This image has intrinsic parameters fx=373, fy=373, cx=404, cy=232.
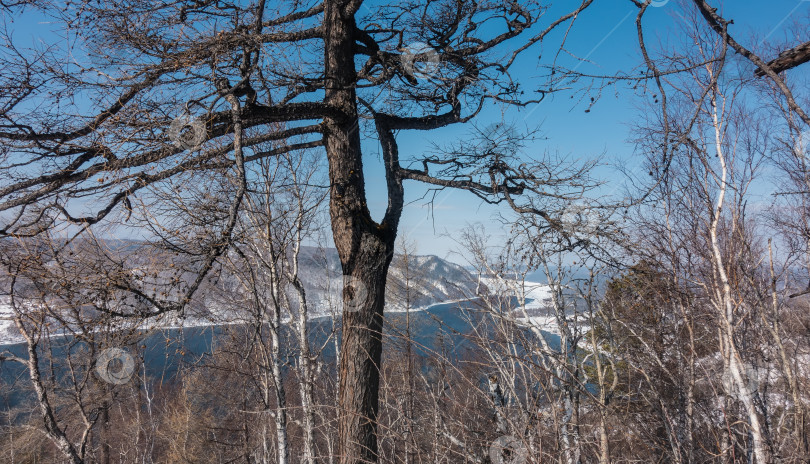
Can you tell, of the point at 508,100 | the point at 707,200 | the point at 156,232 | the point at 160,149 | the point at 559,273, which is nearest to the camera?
the point at 156,232

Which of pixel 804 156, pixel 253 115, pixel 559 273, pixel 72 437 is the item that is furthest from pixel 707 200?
pixel 72 437

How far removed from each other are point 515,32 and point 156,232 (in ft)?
11.9

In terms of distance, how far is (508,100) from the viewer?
155 inches

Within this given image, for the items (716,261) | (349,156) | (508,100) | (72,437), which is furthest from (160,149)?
(72,437)

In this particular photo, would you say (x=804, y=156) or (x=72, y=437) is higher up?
(x=804, y=156)

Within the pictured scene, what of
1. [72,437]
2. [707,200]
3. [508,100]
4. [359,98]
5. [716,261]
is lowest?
[72,437]

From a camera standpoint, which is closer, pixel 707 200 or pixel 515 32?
pixel 515 32

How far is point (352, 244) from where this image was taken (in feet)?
11.2

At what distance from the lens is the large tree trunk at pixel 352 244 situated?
3.24m

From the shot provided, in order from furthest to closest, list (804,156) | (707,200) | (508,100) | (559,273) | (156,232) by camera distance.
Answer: (804,156)
(559,273)
(707,200)
(508,100)
(156,232)

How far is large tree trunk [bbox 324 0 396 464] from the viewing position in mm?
3240

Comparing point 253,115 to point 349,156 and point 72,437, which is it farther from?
point 72,437

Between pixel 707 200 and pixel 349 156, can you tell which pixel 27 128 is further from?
pixel 707 200

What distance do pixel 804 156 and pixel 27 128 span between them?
12222 mm
